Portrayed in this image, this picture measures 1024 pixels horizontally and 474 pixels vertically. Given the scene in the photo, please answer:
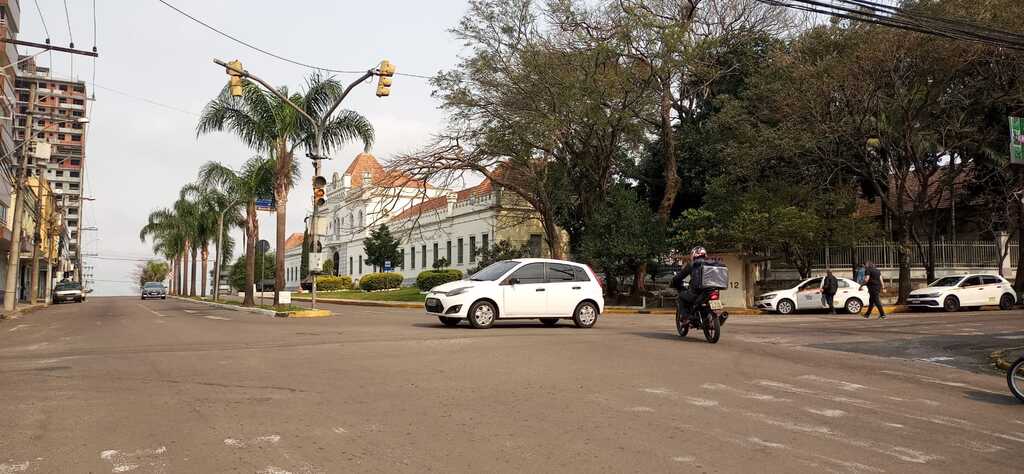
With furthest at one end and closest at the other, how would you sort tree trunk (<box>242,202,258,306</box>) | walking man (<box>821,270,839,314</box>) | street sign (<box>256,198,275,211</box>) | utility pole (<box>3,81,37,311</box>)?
1. tree trunk (<box>242,202,258,306</box>)
2. street sign (<box>256,198,275,211</box>)
3. utility pole (<box>3,81,37,311</box>)
4. walking man (<box>821,270,839,314</box>)

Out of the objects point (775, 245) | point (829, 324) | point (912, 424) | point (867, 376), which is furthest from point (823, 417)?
point (775, 245)

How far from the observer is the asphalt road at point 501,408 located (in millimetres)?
5539

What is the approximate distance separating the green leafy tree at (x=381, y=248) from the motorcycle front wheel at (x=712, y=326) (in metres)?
55.3

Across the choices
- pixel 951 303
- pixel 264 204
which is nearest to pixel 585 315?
pixel 951 303

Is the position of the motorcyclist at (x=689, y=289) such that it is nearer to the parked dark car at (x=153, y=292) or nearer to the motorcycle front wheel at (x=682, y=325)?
the motorcycle front wheel at (x=682, y=325)

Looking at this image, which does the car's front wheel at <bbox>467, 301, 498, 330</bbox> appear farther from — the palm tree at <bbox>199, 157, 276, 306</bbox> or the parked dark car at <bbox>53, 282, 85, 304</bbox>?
the parked dark car at <bbox>53, 282, 85, 304</bbox>

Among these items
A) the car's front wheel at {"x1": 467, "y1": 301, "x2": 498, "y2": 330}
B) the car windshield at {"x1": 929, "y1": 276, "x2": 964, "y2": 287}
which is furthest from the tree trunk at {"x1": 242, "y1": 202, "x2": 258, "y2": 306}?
the car windshield at {"x1": 929, "y1": 276, "x2": 964, "y2": 287}

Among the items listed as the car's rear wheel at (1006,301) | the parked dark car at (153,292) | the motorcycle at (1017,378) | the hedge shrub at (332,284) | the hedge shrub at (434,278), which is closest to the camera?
the motorcycle at (1017,378)

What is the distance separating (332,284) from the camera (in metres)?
68.9

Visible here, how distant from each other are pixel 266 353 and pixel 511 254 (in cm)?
3365

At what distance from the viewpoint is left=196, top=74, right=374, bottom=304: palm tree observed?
95.9ft

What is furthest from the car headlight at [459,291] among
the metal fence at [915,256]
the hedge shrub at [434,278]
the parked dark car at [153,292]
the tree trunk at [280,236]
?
the parked dark car at [153,292]

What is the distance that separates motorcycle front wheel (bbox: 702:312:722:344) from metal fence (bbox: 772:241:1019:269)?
21705mm

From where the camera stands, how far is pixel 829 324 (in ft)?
65.8
